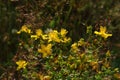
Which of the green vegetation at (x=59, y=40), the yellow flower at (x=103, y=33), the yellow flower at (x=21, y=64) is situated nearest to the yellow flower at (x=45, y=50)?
the green vegetation at (x=59, y=40)

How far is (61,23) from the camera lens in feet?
12.1

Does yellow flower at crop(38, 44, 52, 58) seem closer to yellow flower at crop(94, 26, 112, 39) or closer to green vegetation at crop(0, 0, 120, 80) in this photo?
green vegetation at crop(0, 0, 120, 80)

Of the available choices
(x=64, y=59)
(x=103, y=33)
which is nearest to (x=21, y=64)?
(x=64, y=59)

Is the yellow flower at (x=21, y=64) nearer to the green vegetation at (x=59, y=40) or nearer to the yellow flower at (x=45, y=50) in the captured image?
the green vegetation at (x=59, y=40)

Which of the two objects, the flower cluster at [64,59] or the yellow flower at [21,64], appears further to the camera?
the yellow flower at [21,64]

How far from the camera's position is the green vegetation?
3162mm

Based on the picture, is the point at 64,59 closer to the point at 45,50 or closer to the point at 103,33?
the point at 45,50

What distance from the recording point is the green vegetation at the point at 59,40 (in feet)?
10.4

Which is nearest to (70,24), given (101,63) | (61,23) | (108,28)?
(61,23)

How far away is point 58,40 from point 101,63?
381 millimetres

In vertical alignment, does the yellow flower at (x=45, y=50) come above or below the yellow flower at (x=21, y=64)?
above

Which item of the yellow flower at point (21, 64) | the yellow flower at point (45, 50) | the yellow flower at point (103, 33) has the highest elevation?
the yellow flower at point (103, 33)

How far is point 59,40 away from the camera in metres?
3.19

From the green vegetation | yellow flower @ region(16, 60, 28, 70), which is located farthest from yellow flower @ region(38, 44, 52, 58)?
yellow flower @ region(16, 60, 28, 70)
